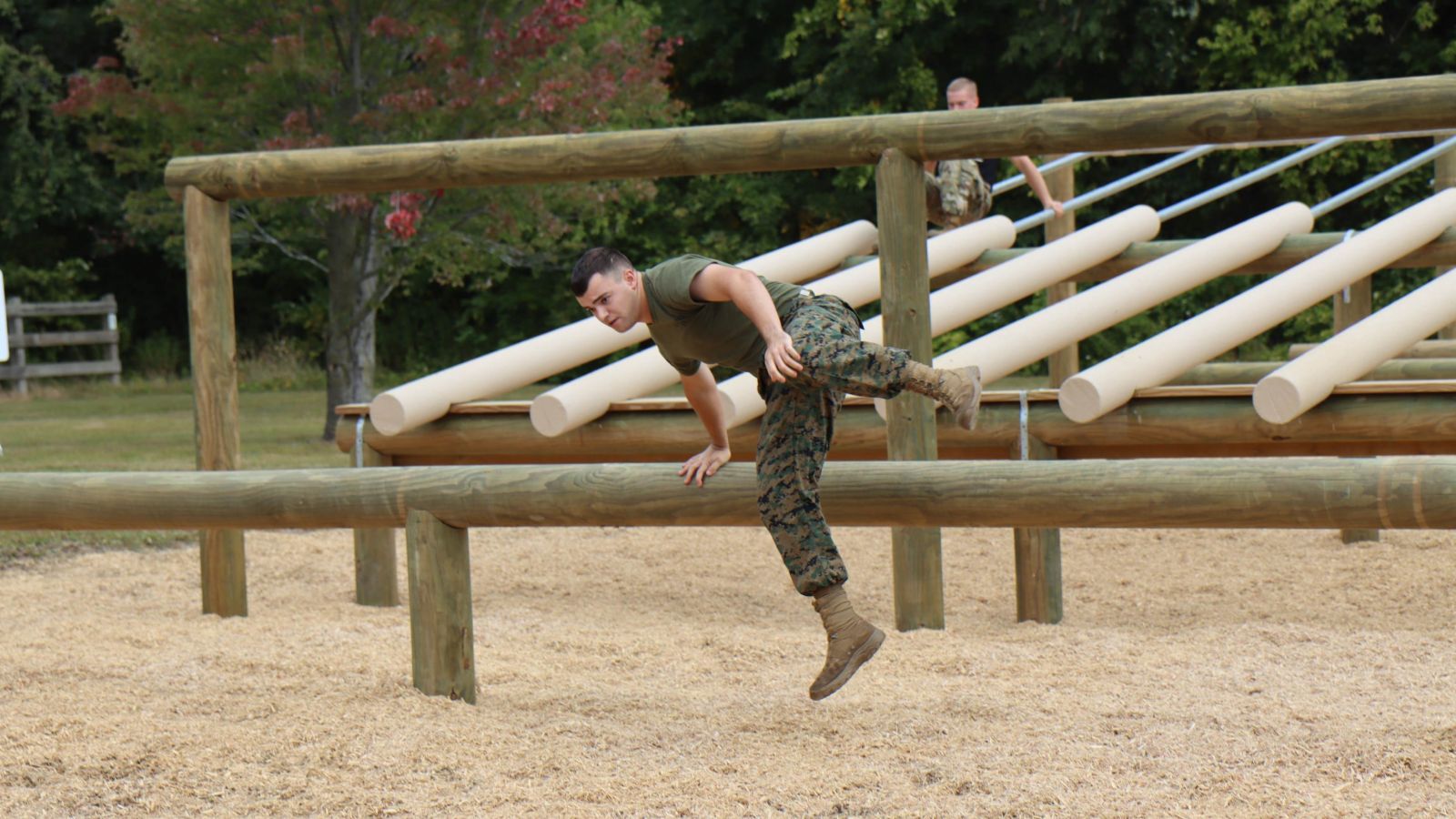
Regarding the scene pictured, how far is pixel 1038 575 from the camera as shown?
5684mm

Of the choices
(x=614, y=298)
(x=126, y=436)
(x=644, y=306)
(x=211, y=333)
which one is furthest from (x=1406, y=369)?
(x=126, y=436)

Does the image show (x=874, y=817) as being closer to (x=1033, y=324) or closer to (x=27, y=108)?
(x=1033, y=324)

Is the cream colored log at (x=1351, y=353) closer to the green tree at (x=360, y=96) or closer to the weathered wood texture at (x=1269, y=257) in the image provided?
the weathered wood texture at (x=1269, y=257)

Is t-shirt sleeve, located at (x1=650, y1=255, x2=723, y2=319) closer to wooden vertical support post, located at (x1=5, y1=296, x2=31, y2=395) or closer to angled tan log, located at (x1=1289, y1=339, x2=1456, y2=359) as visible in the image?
angled tan log, located at (x1=1289, y1=339, x2=1456, y2=359)

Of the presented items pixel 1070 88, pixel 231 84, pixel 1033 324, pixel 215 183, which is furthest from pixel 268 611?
pixel 1070 88

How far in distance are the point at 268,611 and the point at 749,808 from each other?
3238mm

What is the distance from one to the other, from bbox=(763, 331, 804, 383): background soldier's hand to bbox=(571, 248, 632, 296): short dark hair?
0.46 m

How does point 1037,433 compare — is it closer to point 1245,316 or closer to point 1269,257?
point 1245,316

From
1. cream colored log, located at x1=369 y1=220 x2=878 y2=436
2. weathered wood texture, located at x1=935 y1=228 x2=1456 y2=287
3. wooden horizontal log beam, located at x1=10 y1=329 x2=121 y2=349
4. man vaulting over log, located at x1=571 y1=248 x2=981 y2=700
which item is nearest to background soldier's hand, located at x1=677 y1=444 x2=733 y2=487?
man vaulting over log, located at x1=571 y1=248 x2=981 y2=700

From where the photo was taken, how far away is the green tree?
11555mm

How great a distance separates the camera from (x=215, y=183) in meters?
5.81

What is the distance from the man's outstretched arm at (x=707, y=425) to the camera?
402 centimetres

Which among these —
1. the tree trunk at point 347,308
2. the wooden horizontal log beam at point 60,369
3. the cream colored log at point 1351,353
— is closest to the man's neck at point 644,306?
the cream colored log at point 1351,353

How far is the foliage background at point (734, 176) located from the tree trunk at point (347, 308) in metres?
0.41
